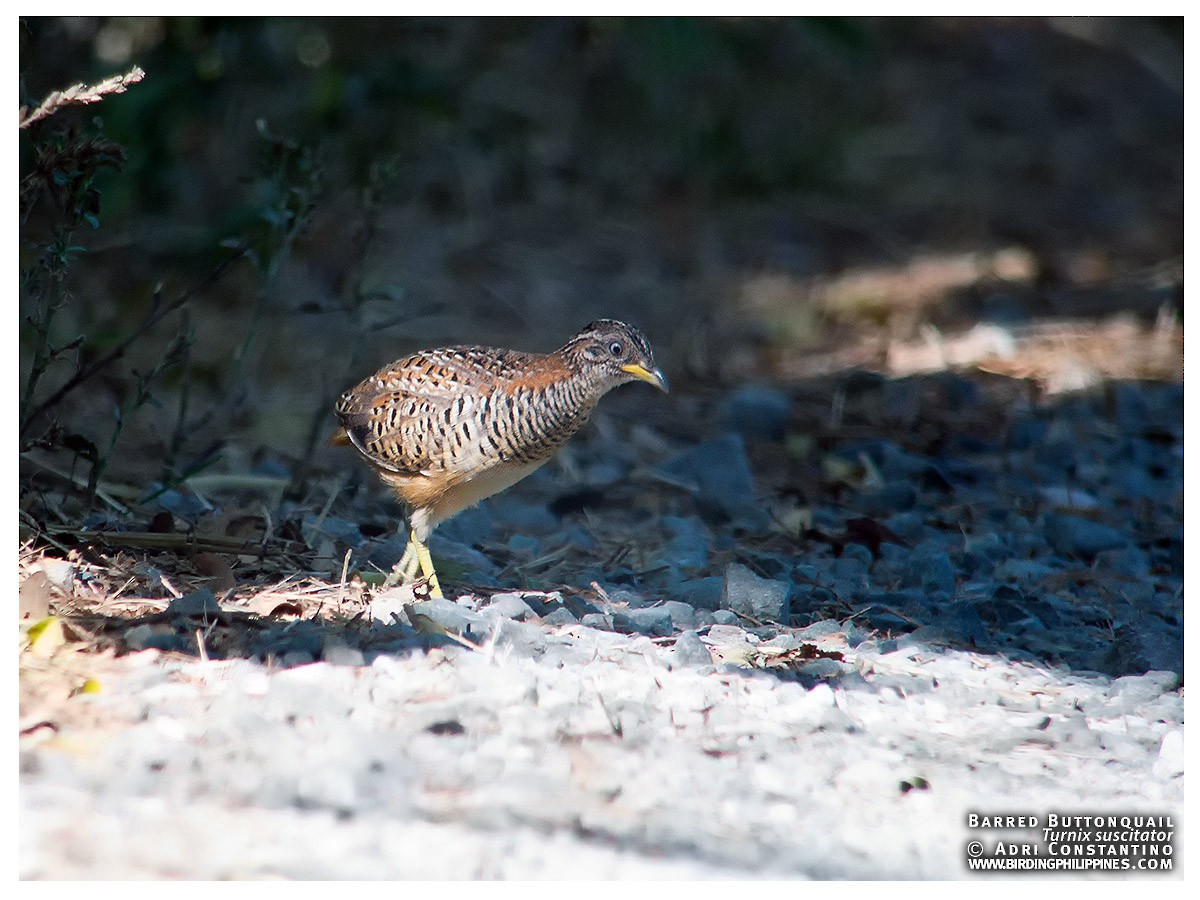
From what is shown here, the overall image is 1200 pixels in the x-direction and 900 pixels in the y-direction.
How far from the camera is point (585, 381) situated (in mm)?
5293

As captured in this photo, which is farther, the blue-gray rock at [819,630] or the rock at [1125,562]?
the rock at [1125,562]

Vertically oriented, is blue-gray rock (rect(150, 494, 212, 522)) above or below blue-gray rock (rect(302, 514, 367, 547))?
above

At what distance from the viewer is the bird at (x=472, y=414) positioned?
5.13 m

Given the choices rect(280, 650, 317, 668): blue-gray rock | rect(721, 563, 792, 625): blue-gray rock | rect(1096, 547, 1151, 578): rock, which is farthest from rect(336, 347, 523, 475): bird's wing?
rect(1096, 547, 1151, 578): rock

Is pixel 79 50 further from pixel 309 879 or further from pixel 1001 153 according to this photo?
pixel 1001 153

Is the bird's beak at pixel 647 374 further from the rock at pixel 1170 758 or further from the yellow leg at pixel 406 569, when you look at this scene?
the rock at pixel 1170 758

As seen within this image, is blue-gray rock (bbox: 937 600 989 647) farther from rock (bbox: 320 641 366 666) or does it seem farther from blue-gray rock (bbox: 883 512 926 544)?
rock (bbox: 320 641 366 666)

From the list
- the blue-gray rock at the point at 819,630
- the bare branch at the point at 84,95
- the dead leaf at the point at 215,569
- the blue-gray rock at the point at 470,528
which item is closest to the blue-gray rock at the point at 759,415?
the blue-gray rock at the point at 470,528

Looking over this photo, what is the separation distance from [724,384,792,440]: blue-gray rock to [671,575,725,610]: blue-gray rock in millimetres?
2277

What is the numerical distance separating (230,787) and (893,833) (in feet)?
4.61

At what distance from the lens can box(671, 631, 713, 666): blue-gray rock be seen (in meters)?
4.05

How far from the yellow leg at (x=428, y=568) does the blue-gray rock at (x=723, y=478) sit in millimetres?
1381

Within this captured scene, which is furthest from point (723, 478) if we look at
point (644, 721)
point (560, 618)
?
point (644, 721)

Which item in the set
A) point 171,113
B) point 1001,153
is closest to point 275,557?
point 171,113
